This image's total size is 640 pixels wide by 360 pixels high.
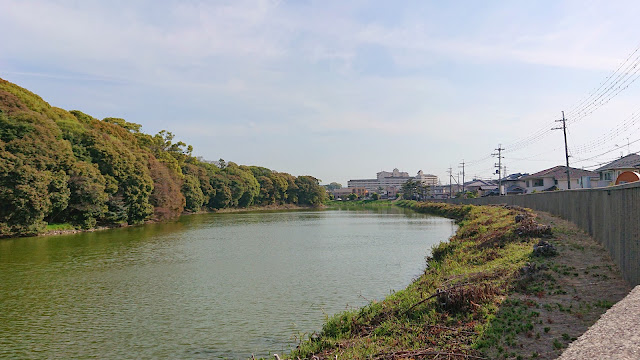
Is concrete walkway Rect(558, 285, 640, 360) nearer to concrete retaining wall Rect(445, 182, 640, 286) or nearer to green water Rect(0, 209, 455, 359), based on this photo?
concrete retaining wall Rect(445, 182, 640, 286)

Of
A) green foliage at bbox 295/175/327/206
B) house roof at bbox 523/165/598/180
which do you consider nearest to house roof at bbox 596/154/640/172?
house roof at bbox 523/165/598/180

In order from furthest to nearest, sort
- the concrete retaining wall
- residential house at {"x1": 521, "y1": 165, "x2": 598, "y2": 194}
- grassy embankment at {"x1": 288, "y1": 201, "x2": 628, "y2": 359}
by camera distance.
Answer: residential house at {"x1": 521, "y1": 165, "x2": 598, "y2": 194} → the concrete retaining wall → grassy embankment at {"x1": 288, "y1": 201, "x2": 628, "y2": 359}

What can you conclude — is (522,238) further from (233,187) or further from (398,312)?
(233,187)

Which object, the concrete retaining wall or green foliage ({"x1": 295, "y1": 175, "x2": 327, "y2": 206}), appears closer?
the concrete retaining wall

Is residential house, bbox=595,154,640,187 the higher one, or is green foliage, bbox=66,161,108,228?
residential house, bbox=595,154,640,187

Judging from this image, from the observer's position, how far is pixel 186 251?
83.1 feet

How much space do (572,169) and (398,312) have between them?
195ft

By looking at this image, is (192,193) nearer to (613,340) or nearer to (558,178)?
(558,178)

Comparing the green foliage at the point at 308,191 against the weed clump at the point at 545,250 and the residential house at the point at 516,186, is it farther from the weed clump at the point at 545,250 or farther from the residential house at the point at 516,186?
the weed clump at the point at 545,250

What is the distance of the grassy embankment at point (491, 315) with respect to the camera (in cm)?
646

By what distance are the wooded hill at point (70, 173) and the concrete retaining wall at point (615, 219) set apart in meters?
32.4

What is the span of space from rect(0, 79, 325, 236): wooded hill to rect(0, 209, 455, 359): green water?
545 centimetres

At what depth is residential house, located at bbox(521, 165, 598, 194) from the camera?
55219 mm

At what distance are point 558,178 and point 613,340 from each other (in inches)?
2388
